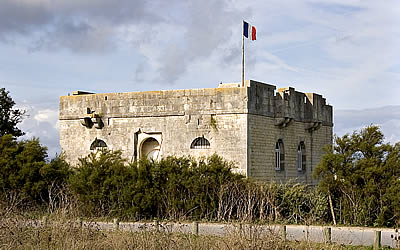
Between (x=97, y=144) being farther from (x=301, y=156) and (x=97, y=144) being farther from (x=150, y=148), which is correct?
(x=301, y=156)

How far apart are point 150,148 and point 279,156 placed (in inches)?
261

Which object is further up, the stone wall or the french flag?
the french flag

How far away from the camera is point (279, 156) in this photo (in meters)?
31.1

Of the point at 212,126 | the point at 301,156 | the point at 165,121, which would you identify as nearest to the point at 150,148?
the point at 165,121

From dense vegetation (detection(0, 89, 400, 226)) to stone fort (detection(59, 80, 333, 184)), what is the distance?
339 centimetres

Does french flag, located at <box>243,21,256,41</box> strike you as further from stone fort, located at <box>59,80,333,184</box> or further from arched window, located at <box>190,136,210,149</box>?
arched window, located at <box>190,136,210,149</box>

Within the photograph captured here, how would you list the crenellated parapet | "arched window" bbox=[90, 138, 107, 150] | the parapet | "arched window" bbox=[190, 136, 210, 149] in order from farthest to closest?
1. "arched window" bbox=[90, 138, 107, 150]
2. "arched window" bbox=[190, 136, 210, 149]
3. the crenellated parapet
4. the parapet

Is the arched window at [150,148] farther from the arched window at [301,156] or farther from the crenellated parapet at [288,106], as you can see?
the arched window at [301,156]

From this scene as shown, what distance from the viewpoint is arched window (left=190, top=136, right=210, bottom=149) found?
1163 inches

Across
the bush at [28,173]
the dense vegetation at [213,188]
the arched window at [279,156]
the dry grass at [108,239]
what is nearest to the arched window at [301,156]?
the arched window at [279,156]

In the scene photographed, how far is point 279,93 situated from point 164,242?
696 inches

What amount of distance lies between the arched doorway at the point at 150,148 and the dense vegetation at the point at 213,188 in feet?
12.8

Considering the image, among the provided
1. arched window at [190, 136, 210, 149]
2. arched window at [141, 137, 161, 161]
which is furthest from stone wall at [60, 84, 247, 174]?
Answer: arched window at [141, 137, 161, 161]

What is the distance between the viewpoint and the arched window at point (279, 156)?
30.8 metres
